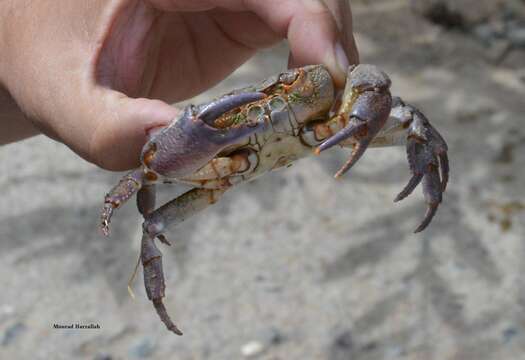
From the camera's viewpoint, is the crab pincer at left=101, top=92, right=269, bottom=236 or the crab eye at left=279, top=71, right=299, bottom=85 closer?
the crab pincer at left=101, top=92, right=269, bottom=236

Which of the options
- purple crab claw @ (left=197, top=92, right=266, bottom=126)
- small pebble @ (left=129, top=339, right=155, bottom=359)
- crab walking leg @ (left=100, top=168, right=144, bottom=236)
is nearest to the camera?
purple crab claw @ (left=197, top=92, right=266, bottom=126)

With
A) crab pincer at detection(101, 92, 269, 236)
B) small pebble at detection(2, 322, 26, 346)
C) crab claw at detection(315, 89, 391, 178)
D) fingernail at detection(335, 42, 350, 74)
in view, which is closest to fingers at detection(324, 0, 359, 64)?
fingernail at detection(335, 42, 350, 74)

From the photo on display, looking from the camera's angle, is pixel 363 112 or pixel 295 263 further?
pixel 295 263

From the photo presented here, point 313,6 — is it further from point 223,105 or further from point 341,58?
point 223,105

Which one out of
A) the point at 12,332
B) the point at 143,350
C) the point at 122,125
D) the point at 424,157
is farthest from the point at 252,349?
the point at 122,125

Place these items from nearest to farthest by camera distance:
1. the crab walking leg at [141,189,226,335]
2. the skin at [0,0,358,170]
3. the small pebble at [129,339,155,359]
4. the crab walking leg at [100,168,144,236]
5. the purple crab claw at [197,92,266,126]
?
the purple crab claw at [197,92,266,126]
the skin at [0,0,358,170]
the crab walking leg at [100,168,144,236]
the crab walking leg at [141,189,226,335]
the small pebble at [129,339,155,359]

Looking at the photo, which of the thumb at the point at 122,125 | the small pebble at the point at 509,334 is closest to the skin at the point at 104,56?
the thumb at the point at 122,125

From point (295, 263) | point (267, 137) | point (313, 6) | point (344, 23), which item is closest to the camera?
point (267, 137)

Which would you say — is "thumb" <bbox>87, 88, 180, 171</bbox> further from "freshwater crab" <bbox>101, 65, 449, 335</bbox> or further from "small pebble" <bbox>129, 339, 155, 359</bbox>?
"small pebble" <bbox>129, 339, 155, 359</bbox>

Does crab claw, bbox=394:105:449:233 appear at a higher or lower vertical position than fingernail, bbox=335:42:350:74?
lower
